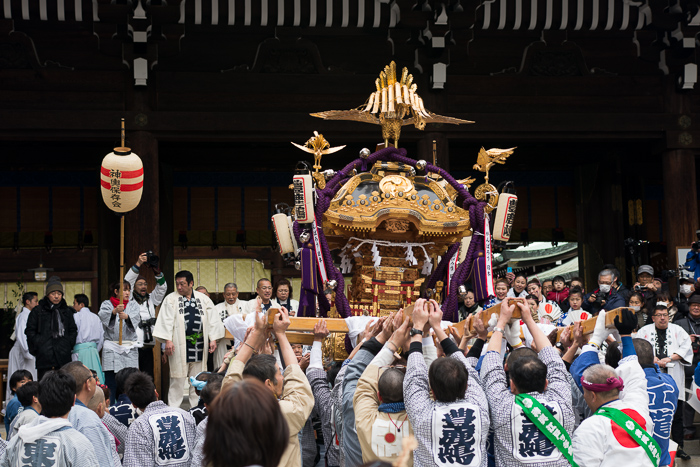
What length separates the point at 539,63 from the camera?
11125 millimetres

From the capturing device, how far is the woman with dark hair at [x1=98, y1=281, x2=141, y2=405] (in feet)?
28.2

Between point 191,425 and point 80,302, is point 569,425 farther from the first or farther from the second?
point 80,302

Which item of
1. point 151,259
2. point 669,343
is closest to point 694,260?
point 669,343

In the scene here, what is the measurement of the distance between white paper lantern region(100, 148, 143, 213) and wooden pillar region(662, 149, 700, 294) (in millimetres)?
6703

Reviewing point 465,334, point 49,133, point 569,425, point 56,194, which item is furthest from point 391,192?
point 56,194

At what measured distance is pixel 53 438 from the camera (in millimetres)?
3648

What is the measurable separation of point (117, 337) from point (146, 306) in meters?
0.49

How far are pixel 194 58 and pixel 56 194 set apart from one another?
345cm

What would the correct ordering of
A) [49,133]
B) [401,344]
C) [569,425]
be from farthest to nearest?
[49,133] → [401,344] → [569,425]

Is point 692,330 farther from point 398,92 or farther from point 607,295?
point 398,92

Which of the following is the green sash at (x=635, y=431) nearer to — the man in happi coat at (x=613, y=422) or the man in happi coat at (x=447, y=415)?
the man in happi coat at (x=613, y=422)

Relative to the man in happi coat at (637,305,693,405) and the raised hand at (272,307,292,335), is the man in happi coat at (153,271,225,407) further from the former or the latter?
the raised hand at (272,307,292,335)

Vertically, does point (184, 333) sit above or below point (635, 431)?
above

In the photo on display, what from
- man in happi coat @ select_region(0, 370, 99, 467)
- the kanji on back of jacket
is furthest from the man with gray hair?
man in happi coat @ select_region(0, 370, 99, 467)
